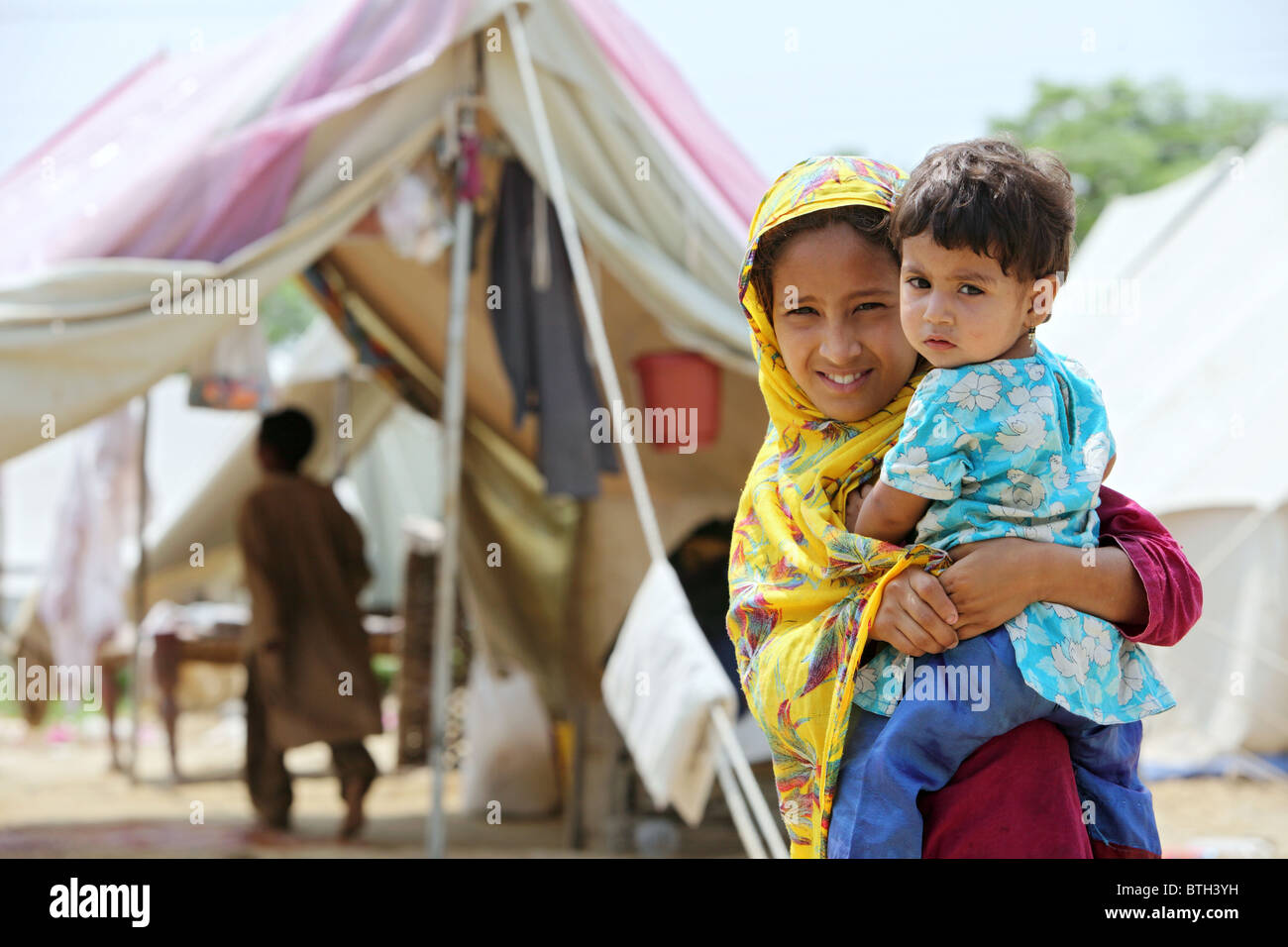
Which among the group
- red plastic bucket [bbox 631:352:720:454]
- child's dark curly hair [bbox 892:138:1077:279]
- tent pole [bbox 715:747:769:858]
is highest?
red plastic bucket [bbox 631:352:720:454]

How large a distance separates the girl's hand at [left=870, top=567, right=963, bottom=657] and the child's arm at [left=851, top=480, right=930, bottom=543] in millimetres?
43

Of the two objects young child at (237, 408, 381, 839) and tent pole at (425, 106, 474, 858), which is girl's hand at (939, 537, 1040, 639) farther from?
young child at (237, 408, 381, 839)

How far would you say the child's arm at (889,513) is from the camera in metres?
1.15

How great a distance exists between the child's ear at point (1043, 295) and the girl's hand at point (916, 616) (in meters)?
0.27

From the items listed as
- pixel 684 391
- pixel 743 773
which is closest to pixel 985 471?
pixel 743 773

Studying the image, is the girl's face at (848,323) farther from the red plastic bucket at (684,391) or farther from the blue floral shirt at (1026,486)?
the red plastic bucket at (684,391)

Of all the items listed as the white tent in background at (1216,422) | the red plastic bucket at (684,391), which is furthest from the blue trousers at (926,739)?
the white tent in background at (1216,422)

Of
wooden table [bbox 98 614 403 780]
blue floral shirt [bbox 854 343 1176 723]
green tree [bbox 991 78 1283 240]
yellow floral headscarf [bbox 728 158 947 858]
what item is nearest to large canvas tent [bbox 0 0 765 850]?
wooden table [bbox 98 614 403 780]

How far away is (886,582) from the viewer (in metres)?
1.16

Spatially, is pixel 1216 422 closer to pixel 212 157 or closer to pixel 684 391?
pixel 684 391

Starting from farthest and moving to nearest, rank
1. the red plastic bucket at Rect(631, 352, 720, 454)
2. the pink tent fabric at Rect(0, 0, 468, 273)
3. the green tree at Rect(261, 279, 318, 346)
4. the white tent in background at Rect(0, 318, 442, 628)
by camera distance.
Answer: the green tree at Rect(261, 279, 318, 346) → the white tent in background at Rect(0, 318, 442, 628) → the red plastic bucket at Rect(631, 352, 720, 454) → the pink tent fabric at Rect(0, 0, 468, 273)

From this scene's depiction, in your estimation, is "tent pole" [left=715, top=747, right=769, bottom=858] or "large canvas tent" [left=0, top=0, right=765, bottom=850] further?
"large canvas tent" [left=0, top=0, right=765, bottom=850]

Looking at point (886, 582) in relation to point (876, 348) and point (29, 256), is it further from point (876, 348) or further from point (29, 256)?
point (29, 256)

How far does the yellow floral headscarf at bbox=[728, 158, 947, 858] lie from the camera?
46.8 inches
